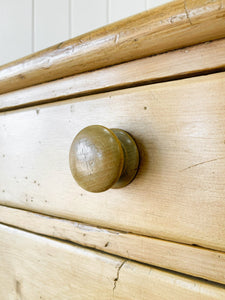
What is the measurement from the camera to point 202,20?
21 cm

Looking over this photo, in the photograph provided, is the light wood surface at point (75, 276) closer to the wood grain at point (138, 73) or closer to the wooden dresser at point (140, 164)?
the wooden dresser at point (140, 164)

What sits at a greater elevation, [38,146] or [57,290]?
[38,146]

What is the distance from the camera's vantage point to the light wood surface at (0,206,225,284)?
0.23 metres

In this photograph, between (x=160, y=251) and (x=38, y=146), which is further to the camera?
(x=38, y=146)

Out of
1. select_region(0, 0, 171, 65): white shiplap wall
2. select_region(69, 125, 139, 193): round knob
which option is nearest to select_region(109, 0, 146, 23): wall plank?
select_region(0, 0, 171, 65): white shiplap wall

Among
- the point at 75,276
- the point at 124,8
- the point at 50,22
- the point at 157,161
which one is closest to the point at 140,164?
the point at 157,161

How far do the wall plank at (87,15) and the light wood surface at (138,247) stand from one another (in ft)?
1.70

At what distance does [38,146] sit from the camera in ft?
1.18

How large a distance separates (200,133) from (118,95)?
94mm

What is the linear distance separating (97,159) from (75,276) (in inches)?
6.3

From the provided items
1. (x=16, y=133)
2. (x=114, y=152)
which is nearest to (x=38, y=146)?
(x=16, y=133)

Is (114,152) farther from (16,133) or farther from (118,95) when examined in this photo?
(16,133)

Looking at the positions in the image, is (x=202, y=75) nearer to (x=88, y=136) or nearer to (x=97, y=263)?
(x=88, y=136)

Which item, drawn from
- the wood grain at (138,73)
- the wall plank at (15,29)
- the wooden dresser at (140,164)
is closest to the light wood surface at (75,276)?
the wooden dresser at (140,164)
